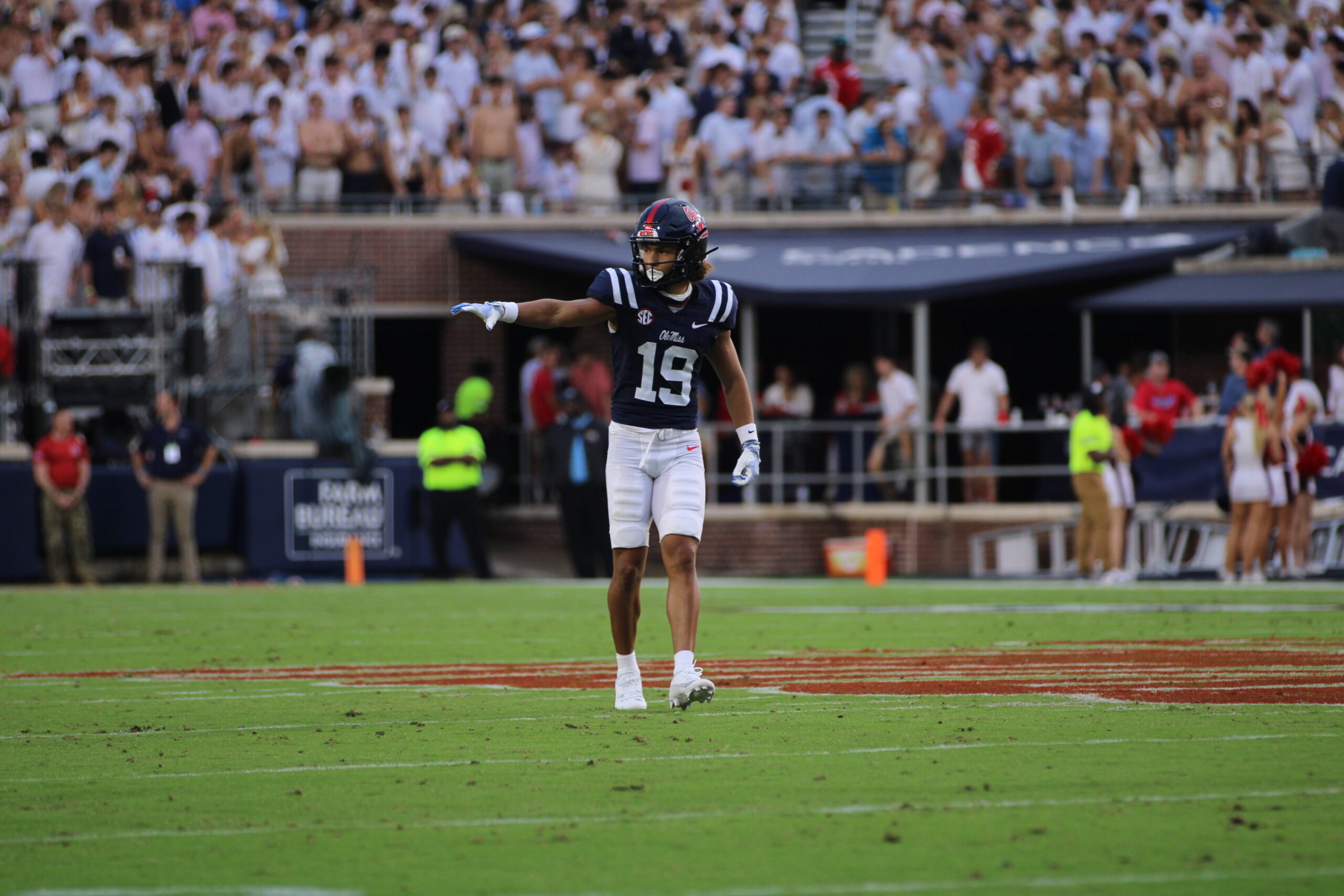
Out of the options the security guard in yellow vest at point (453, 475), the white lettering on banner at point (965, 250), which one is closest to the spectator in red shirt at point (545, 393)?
the security guard in yellow vest at point (453, 475)

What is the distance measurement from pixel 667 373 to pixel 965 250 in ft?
50.1

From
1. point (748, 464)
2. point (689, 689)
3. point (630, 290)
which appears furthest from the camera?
point (748, 464)

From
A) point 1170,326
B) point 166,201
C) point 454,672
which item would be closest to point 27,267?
point 166,201

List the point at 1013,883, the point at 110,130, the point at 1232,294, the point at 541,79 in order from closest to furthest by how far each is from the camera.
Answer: the point at 1013,883, the point at 1232,294, the point at 110,130, the point at 541,79

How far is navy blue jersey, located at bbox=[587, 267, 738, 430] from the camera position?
798 centimetres

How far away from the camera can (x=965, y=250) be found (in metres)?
22.7

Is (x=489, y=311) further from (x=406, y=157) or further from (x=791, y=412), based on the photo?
(x=406, y=157)

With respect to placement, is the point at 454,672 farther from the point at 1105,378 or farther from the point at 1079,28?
the point at 1079,28

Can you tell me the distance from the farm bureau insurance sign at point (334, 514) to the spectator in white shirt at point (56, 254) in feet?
10.6

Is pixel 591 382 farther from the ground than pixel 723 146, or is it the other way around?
pixel 723 146

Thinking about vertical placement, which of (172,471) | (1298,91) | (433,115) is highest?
(1298,91)

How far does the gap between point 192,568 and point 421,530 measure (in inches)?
99.8

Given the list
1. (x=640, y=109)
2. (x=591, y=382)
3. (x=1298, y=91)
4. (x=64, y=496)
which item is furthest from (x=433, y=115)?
(x=1298, y=91)

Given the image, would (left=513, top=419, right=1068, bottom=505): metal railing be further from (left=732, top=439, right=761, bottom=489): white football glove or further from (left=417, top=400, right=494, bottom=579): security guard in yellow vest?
(left=732, top=439, right=761, bottom=489): white football glove
